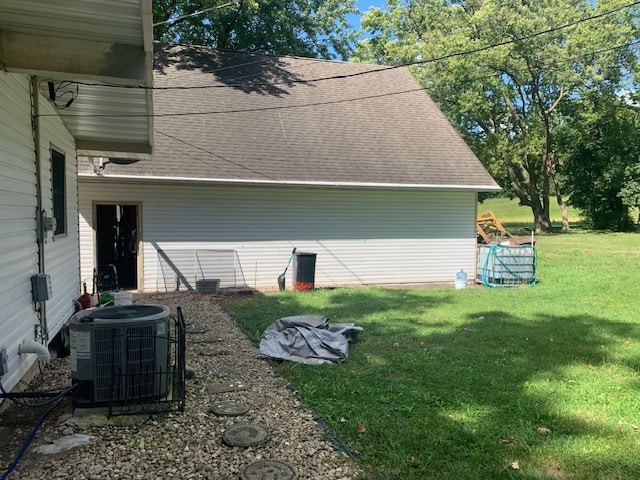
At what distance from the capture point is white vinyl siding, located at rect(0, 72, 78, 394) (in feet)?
13.7

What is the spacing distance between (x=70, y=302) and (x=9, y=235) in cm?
345

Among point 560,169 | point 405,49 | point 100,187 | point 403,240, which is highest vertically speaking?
point 405,49

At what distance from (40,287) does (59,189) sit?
2.33 meters

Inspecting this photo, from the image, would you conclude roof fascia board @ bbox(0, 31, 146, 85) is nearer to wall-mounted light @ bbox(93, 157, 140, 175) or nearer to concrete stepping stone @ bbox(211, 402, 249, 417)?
concrete stepping stone @ bbox(211, 402, 249, 417)

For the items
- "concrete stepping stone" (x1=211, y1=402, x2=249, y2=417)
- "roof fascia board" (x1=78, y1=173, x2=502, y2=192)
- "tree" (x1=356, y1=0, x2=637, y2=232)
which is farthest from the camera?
"tree" (x1=356, y1=0, x2=637, y2=232)

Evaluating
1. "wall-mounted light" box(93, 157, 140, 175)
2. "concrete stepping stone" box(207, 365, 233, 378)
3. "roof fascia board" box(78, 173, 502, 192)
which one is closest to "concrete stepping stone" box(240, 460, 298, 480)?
"concrete stepping stone" box(207, 365, 233, 378)

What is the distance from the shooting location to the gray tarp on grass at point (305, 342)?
18.7 ft

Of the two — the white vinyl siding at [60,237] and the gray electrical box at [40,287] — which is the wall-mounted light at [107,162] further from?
the gray electrical box at [40,287]

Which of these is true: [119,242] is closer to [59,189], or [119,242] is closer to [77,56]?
[59,189]

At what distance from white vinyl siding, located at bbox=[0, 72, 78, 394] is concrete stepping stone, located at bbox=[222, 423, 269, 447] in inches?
78.9

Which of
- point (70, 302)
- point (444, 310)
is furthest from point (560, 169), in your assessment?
point (70, 302)

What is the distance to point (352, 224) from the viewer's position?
12.5 meters

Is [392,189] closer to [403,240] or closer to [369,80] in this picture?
[403,240]

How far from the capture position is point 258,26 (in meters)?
20.8
